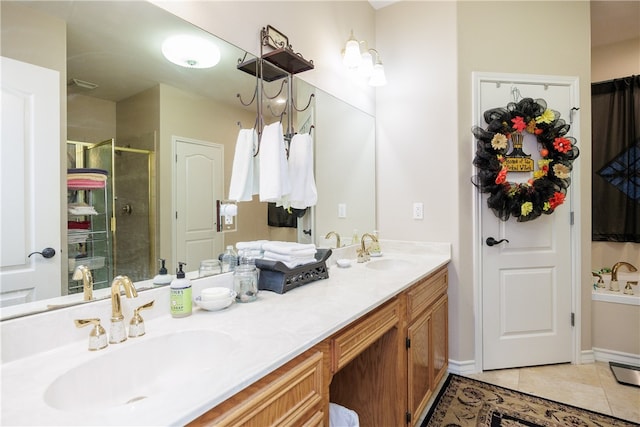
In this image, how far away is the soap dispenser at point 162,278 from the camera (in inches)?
48.6

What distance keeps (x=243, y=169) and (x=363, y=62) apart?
1429mm

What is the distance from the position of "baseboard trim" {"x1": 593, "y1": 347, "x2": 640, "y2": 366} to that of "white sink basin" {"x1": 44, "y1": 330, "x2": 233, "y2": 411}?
290cm

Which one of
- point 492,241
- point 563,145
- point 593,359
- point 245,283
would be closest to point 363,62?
point 563,145

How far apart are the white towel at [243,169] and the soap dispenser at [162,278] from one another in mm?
430

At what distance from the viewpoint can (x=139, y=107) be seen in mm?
1203

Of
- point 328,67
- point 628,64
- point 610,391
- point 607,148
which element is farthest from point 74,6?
point 628,64

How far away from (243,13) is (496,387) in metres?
2.69

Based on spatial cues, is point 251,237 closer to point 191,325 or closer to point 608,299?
point 191,325

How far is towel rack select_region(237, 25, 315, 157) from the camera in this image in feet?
5.51

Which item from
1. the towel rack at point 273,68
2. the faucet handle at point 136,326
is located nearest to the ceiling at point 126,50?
the towel rack at point 273,68

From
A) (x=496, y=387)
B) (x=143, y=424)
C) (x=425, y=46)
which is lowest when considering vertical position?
(x=496, y=387)

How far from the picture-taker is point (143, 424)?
0.60 metres

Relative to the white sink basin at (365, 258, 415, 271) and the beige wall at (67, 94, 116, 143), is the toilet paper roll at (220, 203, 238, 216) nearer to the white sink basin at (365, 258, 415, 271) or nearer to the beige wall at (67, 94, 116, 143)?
the beige wall at (67, 94, 116, 143)

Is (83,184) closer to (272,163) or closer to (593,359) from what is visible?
(272,163)
